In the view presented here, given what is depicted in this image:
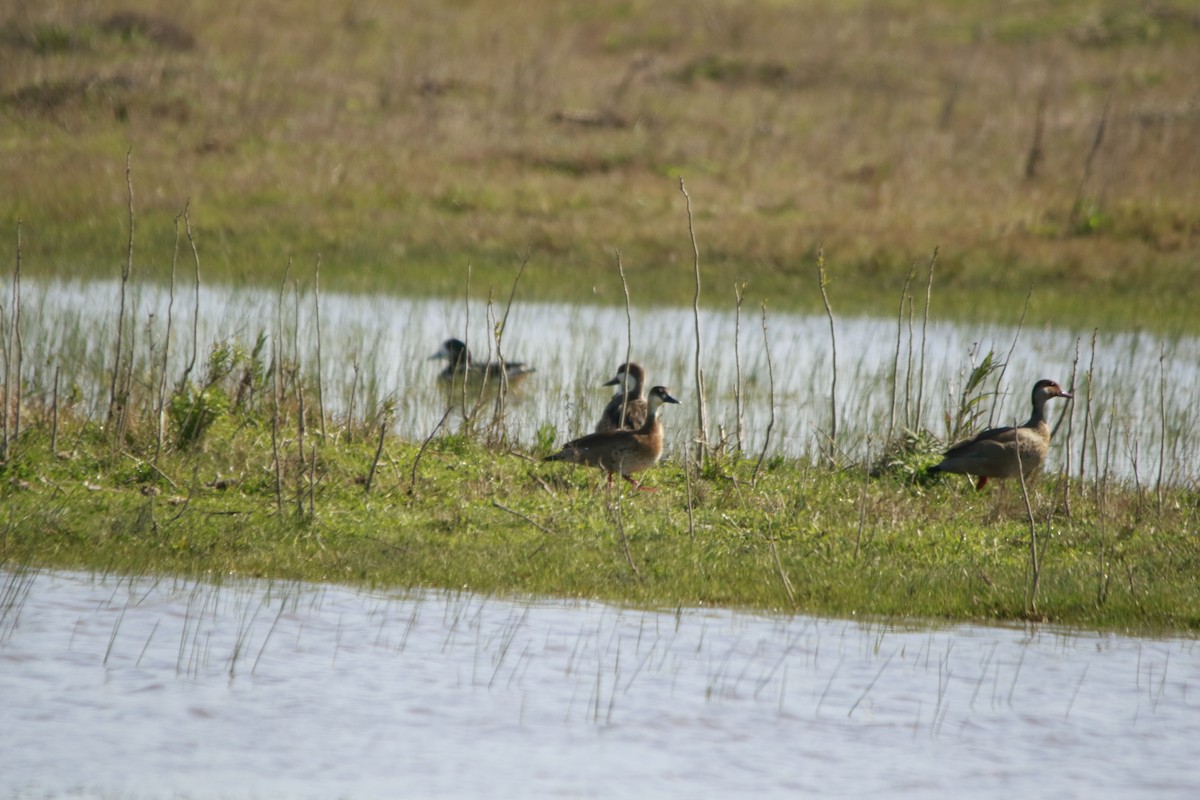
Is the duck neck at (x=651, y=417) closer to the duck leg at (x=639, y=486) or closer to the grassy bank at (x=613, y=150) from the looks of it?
the duck leg at (x=639, y=486)

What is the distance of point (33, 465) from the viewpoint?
9867 mm

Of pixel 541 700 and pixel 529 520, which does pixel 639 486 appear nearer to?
pixel 529 520

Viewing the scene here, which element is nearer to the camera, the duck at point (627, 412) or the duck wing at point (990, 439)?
the duck wing at point (990, 439)

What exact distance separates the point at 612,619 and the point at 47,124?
23.7 meters

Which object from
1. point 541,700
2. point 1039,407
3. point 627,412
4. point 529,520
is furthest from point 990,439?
point 541,700

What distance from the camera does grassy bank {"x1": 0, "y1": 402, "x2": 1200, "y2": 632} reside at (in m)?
8.47

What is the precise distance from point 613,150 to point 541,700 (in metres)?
23.0

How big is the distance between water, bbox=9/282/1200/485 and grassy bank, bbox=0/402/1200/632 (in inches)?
28.1

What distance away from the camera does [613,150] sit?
95.7 ft

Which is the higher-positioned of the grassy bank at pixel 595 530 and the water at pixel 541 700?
the grassy bank at pixel 595 530

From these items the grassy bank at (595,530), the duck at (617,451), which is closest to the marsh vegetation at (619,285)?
the grassy bank at (595,530)

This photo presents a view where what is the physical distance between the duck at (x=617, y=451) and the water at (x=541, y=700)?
2445 mm

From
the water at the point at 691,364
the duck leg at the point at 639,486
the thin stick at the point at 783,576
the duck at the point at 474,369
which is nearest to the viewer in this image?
the thin stick at the point at 783,576

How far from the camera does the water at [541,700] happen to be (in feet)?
19.8
